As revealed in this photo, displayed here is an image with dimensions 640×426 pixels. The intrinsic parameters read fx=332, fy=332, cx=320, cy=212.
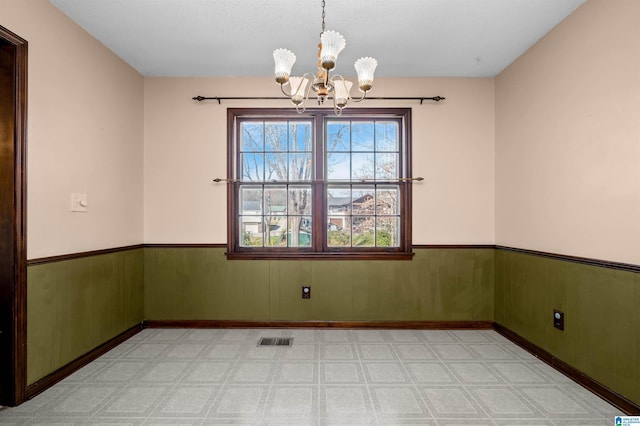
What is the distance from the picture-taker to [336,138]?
3.64 metres

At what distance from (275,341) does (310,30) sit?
2746 millimetres

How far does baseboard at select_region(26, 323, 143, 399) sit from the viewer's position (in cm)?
222

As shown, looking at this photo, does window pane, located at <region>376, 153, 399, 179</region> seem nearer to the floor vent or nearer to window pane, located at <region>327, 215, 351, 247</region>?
window pane, located at <region>327, 215, 351, 247</region>

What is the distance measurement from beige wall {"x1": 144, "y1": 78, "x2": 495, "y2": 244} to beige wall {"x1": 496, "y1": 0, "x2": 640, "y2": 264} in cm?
33

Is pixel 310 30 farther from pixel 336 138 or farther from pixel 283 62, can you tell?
pixel 336 138

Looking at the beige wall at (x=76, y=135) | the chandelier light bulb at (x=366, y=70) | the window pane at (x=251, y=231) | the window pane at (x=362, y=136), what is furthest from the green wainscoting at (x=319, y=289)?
the chandelier light bulb at (x=366, y=70)

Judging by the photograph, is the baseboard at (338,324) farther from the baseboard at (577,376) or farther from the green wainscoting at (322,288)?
the baseboard at (577,376)

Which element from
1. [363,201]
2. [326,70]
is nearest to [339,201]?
[363,201]

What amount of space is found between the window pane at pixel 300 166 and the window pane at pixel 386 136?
0.77 metres

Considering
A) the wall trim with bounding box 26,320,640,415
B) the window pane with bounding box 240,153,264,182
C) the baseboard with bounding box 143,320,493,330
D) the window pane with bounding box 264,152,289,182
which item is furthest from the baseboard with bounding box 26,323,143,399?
the window pane with bounding box 264,152,289,182

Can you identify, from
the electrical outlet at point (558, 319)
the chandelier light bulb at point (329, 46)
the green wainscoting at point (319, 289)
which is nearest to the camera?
the chandelier light bulb at point (329, 46)

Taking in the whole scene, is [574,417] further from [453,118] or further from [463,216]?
[453,118]

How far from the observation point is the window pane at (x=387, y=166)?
3.64m

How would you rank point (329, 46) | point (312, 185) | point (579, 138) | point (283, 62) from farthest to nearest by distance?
point (312, 185)
point (579, 138)
point (283, 62)
point (329, 46)
